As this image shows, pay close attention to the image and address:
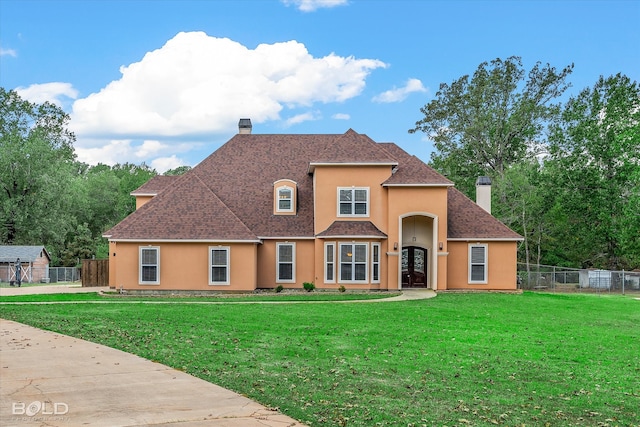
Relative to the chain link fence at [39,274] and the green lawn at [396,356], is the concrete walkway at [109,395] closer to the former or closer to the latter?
the green lawn at [396,356]

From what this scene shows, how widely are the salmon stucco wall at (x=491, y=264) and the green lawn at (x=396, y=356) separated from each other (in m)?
9.49

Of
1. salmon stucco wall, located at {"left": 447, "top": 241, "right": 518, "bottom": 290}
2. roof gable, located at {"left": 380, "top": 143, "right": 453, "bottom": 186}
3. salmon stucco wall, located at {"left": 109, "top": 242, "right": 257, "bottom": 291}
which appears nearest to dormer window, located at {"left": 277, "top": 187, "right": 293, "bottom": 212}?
salmon stucco wall, located at {"left": 109, "top": 242, "right": 257, "bottom": 291}

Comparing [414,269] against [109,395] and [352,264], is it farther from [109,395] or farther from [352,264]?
[109,395]

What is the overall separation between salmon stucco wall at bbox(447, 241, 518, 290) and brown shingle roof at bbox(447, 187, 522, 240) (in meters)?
0.38

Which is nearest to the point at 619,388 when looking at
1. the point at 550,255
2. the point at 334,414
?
the point at 334,414

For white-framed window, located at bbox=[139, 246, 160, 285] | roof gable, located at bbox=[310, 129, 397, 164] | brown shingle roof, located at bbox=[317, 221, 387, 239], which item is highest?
roof gable, located at bbox=[310, 129, 397, 164]

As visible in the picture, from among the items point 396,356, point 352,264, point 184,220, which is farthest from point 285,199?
point 396,356

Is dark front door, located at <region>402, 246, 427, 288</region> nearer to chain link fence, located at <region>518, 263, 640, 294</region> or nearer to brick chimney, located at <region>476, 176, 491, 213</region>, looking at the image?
brick chimney, located at <region>476, 176, 491, 213</region>

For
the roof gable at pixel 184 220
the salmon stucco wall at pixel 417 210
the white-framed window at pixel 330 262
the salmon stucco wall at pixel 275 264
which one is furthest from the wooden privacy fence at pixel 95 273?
the salmon stucco wall at pixel 417 210

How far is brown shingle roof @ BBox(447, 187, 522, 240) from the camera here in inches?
1203

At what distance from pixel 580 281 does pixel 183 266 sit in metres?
24.1

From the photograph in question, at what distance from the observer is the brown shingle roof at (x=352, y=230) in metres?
29.1

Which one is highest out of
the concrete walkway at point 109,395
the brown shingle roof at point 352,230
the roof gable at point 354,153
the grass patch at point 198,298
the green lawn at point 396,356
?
the roof gable at point 354,153

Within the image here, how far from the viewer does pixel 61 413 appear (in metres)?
7.18
